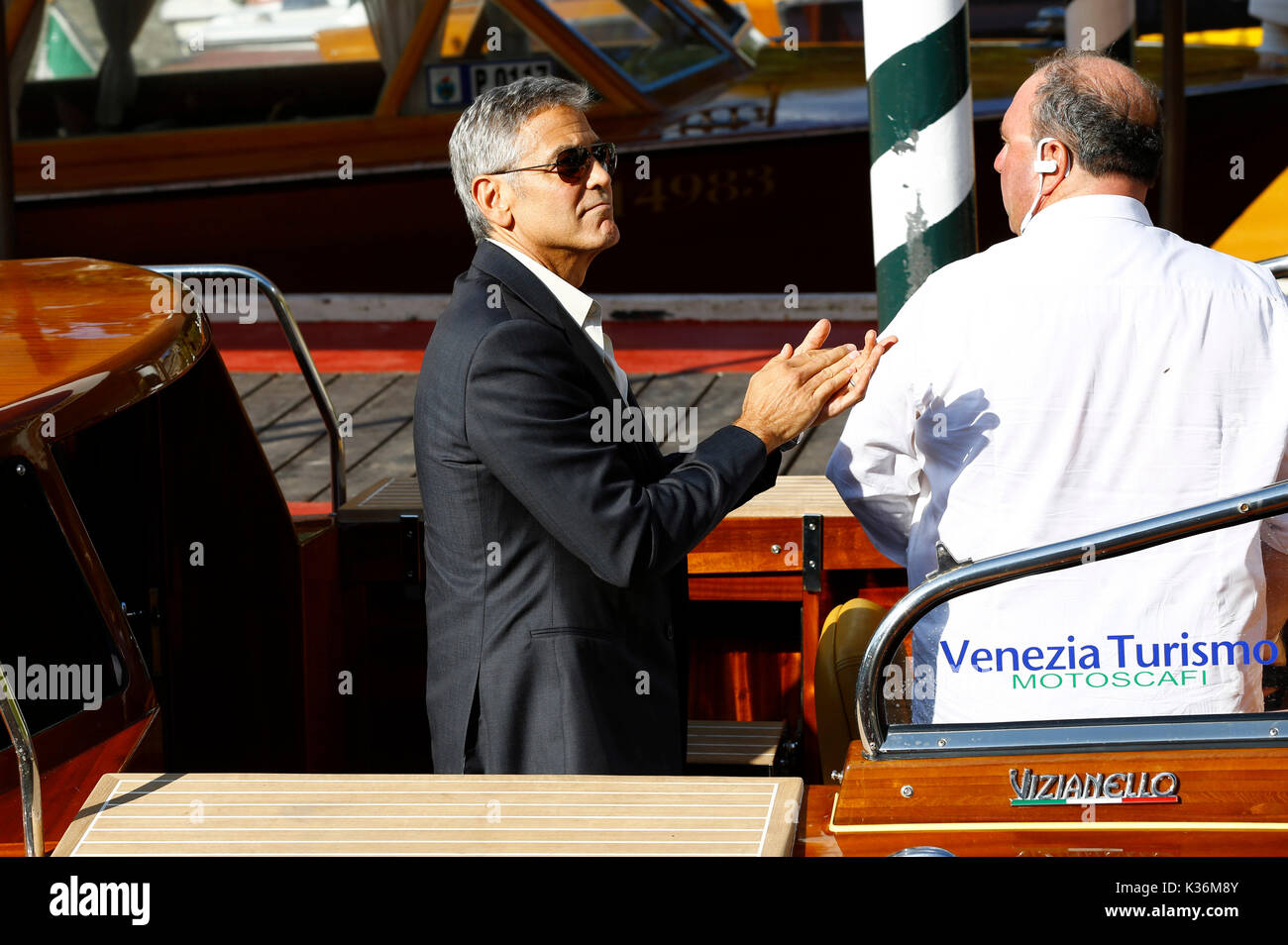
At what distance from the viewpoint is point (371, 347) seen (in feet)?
21.1

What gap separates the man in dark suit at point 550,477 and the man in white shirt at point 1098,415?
0.60 ft

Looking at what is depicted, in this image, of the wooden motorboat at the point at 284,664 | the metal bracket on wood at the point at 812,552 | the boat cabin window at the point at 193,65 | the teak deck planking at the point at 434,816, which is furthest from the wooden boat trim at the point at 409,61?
the teak deck planking at the point at 434,816

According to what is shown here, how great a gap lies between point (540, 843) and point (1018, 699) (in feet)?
2.40

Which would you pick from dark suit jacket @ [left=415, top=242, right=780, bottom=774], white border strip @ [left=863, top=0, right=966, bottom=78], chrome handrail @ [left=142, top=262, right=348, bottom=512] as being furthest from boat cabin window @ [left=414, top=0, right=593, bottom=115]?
dark suit jacket @ [left=415, top=242, right=780, bottom=774]

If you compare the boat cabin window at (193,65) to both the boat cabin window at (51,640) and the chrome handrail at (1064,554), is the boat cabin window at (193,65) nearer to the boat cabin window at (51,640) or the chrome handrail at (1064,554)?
the boat cabin window at (51,640)

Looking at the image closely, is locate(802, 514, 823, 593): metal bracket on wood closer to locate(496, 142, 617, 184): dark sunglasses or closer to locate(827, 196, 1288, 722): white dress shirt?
locate(827, 196, 1288, 722): white dress shirt

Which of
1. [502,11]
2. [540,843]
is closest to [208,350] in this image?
[540,843]

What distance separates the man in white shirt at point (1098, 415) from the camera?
6.22 feet

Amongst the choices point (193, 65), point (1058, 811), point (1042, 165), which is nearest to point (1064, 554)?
point (1058, 811)

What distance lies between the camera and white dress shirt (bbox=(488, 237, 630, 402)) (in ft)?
6.75

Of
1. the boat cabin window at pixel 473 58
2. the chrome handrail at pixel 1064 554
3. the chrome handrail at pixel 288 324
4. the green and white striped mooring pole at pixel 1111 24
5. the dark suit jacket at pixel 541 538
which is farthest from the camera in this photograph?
the boat cabin window at pixel 473 58

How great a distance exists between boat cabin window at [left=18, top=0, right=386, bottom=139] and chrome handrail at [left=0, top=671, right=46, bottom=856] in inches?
238
